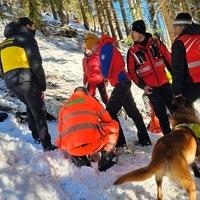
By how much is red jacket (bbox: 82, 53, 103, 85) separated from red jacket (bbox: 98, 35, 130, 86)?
3.65 feet

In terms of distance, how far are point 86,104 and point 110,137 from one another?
24.4 inches

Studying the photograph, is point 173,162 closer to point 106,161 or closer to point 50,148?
point 106,161

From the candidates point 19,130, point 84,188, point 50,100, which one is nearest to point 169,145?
point 84,188

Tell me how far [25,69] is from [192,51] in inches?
98.3

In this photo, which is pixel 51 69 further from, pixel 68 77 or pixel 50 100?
pixel 50 100

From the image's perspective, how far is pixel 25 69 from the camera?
6918 millimetres

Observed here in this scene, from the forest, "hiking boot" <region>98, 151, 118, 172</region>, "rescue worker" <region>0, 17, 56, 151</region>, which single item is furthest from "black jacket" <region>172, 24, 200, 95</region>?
the forest

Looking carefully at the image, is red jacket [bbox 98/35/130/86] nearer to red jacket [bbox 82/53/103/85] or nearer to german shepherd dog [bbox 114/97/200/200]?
red jacket [bbox 82/53/103/85]

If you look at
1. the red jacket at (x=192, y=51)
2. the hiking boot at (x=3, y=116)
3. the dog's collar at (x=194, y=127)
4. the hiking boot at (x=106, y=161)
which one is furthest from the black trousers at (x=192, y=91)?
the hiking boot at (x=3, y=116)

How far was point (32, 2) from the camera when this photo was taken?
50.6ft

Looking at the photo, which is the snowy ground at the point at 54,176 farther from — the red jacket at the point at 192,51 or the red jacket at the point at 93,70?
the red jacket at the point at 192,51

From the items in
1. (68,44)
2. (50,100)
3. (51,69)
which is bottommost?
(68,44)

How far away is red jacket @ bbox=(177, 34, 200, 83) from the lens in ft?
20.8

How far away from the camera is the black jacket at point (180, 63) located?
636 centimetres
